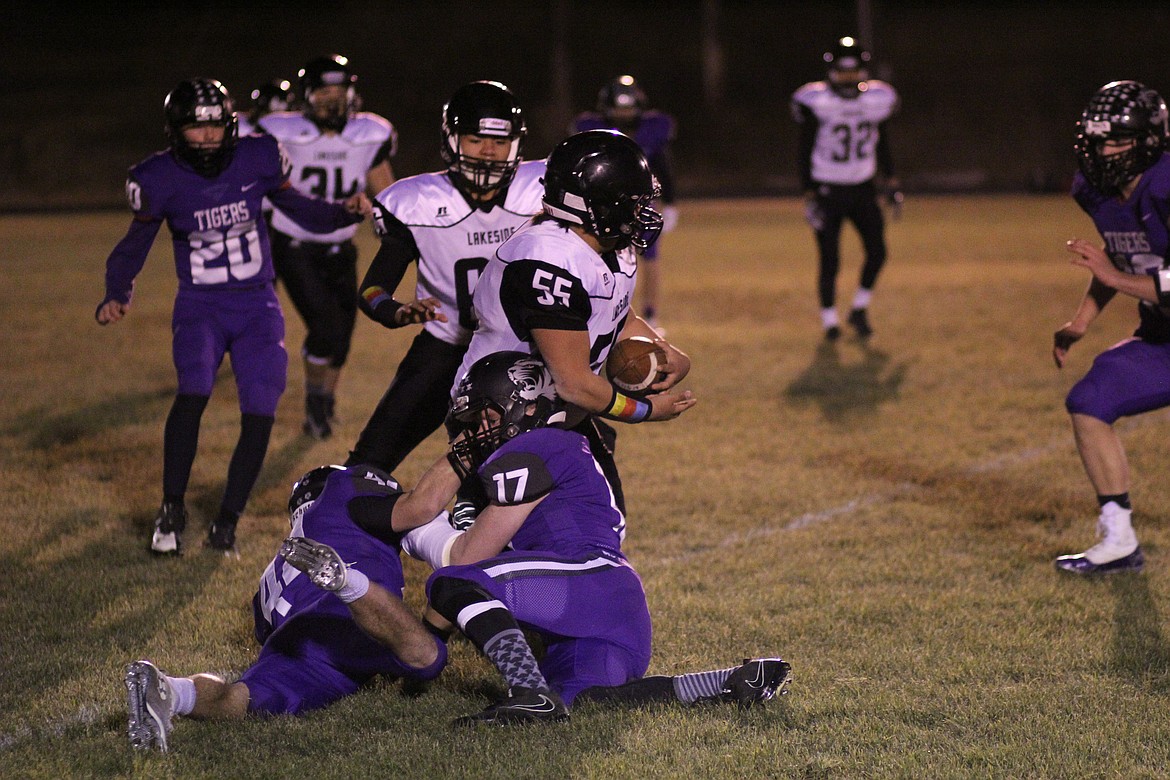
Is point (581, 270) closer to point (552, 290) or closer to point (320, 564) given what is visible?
point (552, 290)

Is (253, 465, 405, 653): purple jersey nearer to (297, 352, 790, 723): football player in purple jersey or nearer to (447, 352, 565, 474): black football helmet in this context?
(297, 352, 790, 723): football player in purple jersey

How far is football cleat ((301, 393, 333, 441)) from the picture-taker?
6.81 meters

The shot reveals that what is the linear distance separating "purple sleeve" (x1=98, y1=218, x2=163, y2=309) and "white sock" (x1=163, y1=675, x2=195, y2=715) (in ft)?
7.50

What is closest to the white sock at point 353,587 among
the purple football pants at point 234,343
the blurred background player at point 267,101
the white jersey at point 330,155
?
the purple football pants at point 234,343

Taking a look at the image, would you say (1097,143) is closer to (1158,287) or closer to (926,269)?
(1158,287)

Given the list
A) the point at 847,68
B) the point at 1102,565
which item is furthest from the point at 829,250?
the point at 1102,565

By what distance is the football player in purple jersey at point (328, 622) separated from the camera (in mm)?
3098

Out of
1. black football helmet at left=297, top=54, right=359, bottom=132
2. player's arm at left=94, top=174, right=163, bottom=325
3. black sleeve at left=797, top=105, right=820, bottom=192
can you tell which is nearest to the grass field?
player's arm at left=94, top=174, right=163, bottom=325

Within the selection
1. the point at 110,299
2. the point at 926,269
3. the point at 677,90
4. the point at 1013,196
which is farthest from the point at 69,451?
the point at 677,90

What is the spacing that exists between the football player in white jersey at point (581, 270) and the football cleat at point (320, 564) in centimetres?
85

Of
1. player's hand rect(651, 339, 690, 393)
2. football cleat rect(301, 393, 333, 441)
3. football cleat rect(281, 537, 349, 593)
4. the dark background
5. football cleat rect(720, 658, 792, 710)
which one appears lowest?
the dark background

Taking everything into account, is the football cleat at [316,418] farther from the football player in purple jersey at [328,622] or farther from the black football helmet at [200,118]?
the football player in purple jersey at [328,622]

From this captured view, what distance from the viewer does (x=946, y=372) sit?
822cm

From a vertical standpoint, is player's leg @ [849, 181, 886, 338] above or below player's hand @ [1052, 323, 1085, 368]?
below
